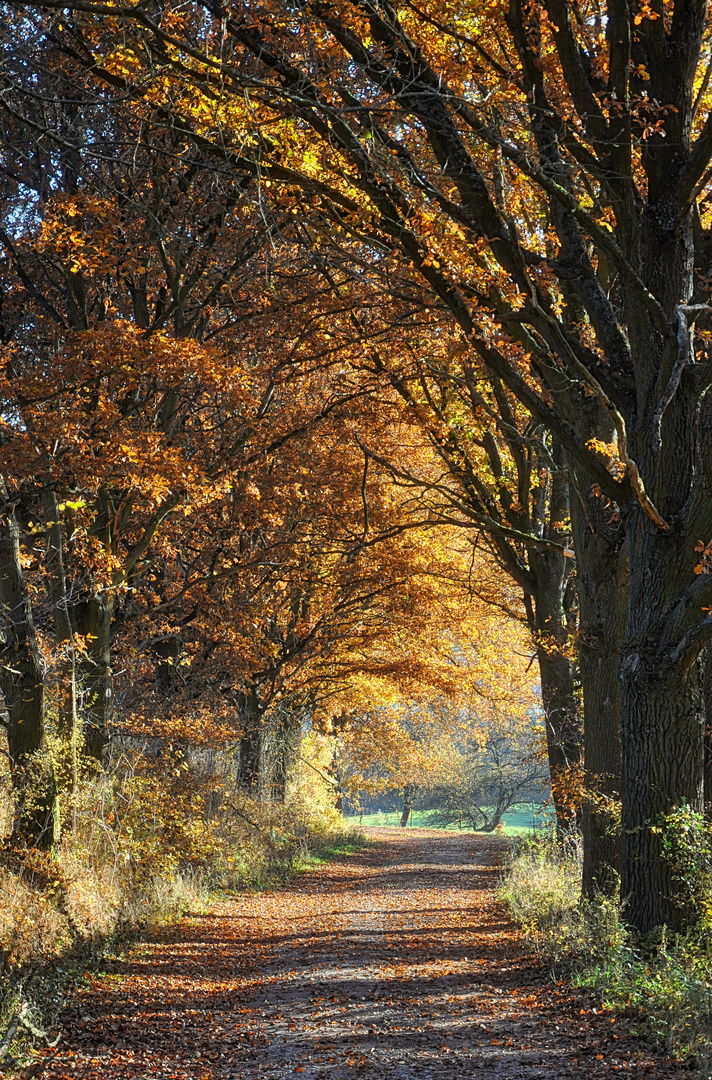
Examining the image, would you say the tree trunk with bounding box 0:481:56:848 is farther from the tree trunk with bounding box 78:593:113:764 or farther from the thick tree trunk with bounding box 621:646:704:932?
the thick tree trunk with bounding box 621:646:704:932

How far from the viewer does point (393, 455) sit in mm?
15641

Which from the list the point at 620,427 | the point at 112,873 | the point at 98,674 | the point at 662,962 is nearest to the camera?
the point at 662,962

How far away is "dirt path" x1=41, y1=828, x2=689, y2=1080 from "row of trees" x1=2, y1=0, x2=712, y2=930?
143 cm

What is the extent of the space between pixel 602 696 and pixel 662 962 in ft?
10.4

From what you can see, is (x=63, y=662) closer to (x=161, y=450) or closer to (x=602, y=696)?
(x=161, y=450)

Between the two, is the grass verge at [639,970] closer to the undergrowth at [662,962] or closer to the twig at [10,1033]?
the undergrowth at [662,962]

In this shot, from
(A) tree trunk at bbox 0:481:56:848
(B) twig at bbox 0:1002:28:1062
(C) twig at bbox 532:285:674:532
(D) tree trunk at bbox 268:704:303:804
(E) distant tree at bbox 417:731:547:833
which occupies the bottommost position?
(E) distant tree at bbox 417:731:547:833

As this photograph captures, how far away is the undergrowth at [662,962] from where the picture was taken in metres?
5.65

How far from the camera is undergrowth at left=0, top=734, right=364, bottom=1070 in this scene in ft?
22.6

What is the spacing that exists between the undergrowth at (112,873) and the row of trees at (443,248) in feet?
5.23

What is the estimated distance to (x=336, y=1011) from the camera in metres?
7.36

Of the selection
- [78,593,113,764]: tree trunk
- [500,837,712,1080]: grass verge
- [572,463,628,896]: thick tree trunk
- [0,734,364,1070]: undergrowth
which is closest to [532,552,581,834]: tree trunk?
[572,463,628,896]: thick tree trunk

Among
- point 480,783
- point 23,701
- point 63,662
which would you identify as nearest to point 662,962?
point 23,701

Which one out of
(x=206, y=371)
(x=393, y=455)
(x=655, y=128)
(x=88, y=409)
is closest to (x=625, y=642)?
(x=655, y=128)
